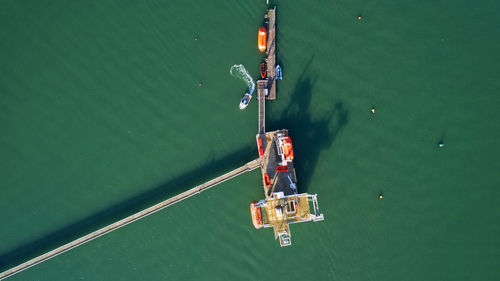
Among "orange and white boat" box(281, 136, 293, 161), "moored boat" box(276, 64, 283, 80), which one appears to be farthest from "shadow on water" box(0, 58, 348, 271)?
"orange and white boat" box(281, 136, 293, 161)

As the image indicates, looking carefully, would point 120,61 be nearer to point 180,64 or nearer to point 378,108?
point 180,64

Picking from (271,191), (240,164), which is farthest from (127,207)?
(271,191)

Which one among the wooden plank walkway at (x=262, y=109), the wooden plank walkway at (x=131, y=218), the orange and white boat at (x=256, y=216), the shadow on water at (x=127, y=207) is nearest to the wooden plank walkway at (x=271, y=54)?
the wooden plank walkway at (x=262, y=109)

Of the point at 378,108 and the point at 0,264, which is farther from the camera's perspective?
the point at 378,108

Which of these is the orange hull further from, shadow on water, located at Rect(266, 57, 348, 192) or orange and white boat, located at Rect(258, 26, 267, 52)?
orange and white boat, located at Rect(258, 26, 267, 52)

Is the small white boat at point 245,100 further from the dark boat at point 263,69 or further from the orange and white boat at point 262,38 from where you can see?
the orange and white boat at point 262,38

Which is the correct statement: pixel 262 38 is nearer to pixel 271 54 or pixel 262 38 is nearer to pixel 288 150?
pixel 271 54

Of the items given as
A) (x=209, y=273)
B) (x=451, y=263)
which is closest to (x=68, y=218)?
(x=209, y=273)
